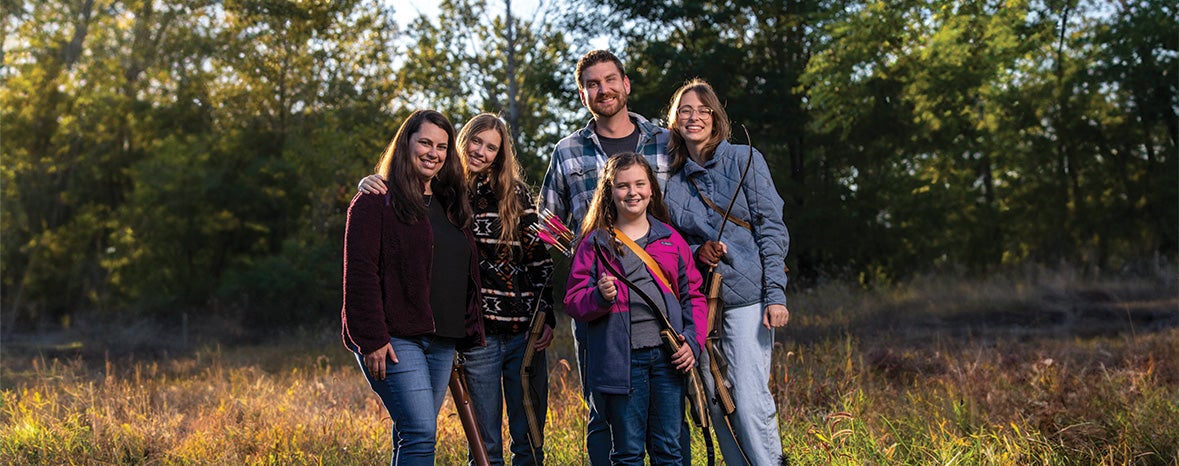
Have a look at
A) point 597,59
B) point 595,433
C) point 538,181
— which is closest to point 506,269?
point 595,433

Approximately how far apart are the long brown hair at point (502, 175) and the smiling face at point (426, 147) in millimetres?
366

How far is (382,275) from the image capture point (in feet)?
12.7

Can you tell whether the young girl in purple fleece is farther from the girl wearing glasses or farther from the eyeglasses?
the eyeglasses

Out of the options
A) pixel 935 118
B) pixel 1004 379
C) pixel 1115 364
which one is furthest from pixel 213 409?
pixel 935 118

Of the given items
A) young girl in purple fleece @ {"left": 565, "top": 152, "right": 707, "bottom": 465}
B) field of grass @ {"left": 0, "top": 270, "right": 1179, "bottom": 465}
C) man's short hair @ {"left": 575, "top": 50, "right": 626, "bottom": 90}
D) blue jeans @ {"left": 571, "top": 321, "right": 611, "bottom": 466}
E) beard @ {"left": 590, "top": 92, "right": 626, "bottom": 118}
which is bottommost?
field of grass @ {"left": 0, "top": 270, "right": 1179, "bottom": 465}

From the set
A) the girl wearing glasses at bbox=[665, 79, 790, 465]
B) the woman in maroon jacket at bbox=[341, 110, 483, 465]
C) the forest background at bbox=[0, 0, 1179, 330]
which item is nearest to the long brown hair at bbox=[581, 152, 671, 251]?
the girl wearing glasses at bbox=[665, 79, 790, 465]

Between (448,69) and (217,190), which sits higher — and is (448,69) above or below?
above

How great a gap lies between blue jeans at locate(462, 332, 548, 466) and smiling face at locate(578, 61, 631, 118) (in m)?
1.03

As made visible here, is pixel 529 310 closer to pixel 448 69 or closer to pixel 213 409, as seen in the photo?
pixel 213 409

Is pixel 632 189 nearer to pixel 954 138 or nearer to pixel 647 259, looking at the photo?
pixel 647 259

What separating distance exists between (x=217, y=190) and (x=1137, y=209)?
22.8 meters

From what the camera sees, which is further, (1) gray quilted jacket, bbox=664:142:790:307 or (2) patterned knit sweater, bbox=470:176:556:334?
(2) patterned knit sweater, bbox=470:176:556:334

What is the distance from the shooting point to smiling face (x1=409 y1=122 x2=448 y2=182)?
160 inches

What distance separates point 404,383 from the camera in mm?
3852
